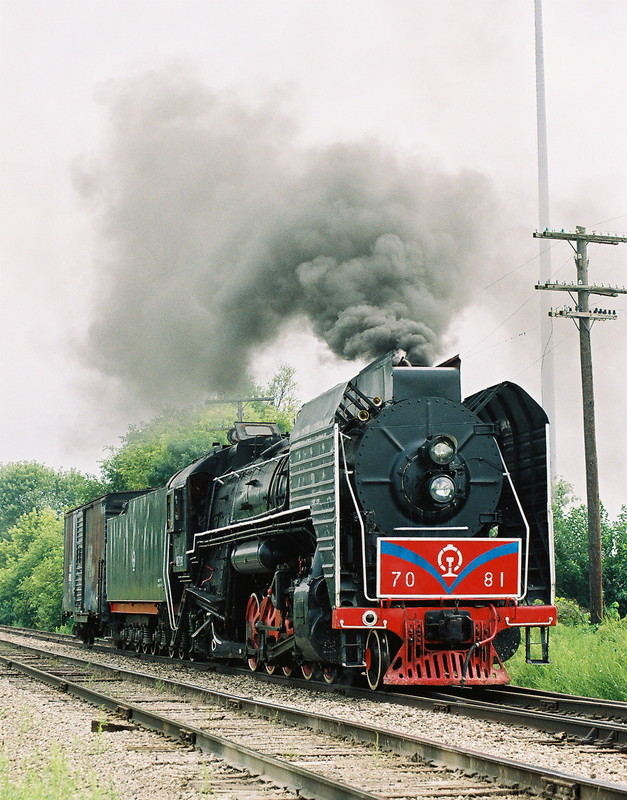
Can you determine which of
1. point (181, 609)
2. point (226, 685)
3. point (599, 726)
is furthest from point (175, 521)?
point (599, 726)

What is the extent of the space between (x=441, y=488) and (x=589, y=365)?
1149cm

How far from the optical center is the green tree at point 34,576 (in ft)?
139

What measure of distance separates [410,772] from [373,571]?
421 cm

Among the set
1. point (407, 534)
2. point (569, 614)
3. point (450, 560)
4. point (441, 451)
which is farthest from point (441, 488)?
point (569, 614)

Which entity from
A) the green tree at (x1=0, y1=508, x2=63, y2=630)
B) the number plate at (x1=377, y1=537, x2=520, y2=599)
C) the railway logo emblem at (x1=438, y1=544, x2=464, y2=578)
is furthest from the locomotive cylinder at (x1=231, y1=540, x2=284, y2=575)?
the green tree at (x1=0, y1=508, x2=63, y2=630)

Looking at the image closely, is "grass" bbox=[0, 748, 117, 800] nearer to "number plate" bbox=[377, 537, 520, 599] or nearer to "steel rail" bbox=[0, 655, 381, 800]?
"steel rail" bbox=[0, 655, 381, 800]

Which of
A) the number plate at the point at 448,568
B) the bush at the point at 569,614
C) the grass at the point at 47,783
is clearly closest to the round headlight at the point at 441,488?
the number plate at the point at 448,568

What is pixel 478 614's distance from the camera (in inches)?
410

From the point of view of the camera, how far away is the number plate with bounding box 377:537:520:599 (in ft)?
33.4

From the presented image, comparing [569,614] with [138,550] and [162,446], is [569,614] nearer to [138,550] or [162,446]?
[138,550]

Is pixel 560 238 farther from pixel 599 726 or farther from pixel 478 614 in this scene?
pixel 599 726

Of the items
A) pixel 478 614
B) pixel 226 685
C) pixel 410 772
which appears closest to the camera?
pixel 410 772

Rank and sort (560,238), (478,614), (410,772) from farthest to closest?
(560,238), (478,614), (410,772)

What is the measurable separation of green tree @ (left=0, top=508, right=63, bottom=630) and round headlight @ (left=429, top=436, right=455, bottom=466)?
111ft
